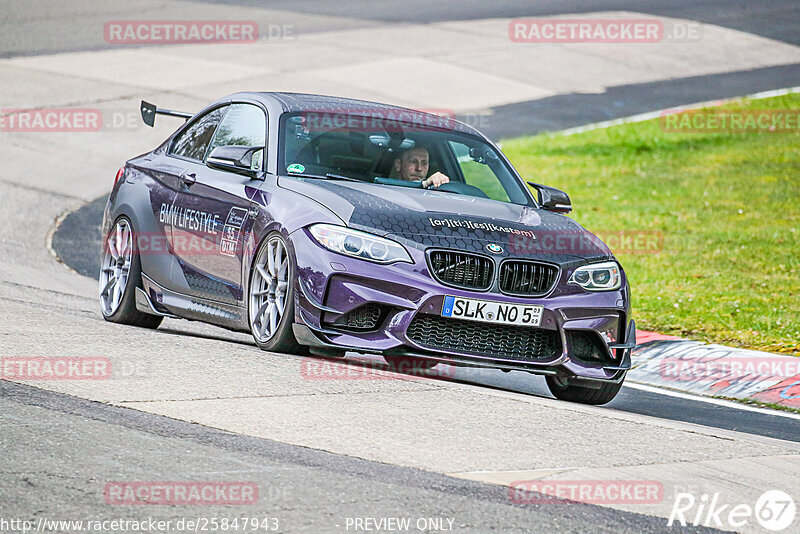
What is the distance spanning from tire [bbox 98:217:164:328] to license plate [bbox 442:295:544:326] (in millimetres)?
2792

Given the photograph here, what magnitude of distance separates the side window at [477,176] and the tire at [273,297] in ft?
5.10

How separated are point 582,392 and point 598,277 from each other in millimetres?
806

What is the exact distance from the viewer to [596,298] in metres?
7.74

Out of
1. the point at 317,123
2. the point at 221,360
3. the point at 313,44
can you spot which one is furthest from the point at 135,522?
the point at 313,44

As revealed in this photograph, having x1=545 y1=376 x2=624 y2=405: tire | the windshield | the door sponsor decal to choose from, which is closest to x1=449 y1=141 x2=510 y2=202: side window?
the windshield

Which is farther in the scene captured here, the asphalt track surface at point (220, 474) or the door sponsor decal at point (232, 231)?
the door sponsor decal at point (232, 231)

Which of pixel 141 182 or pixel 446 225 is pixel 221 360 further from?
pixel 141 182

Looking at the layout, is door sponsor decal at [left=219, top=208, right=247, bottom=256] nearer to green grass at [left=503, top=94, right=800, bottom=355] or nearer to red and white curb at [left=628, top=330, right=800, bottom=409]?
red and white curb at [left=628, top=330, right=800, bottom=409]

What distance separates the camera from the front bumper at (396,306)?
24.0ft
